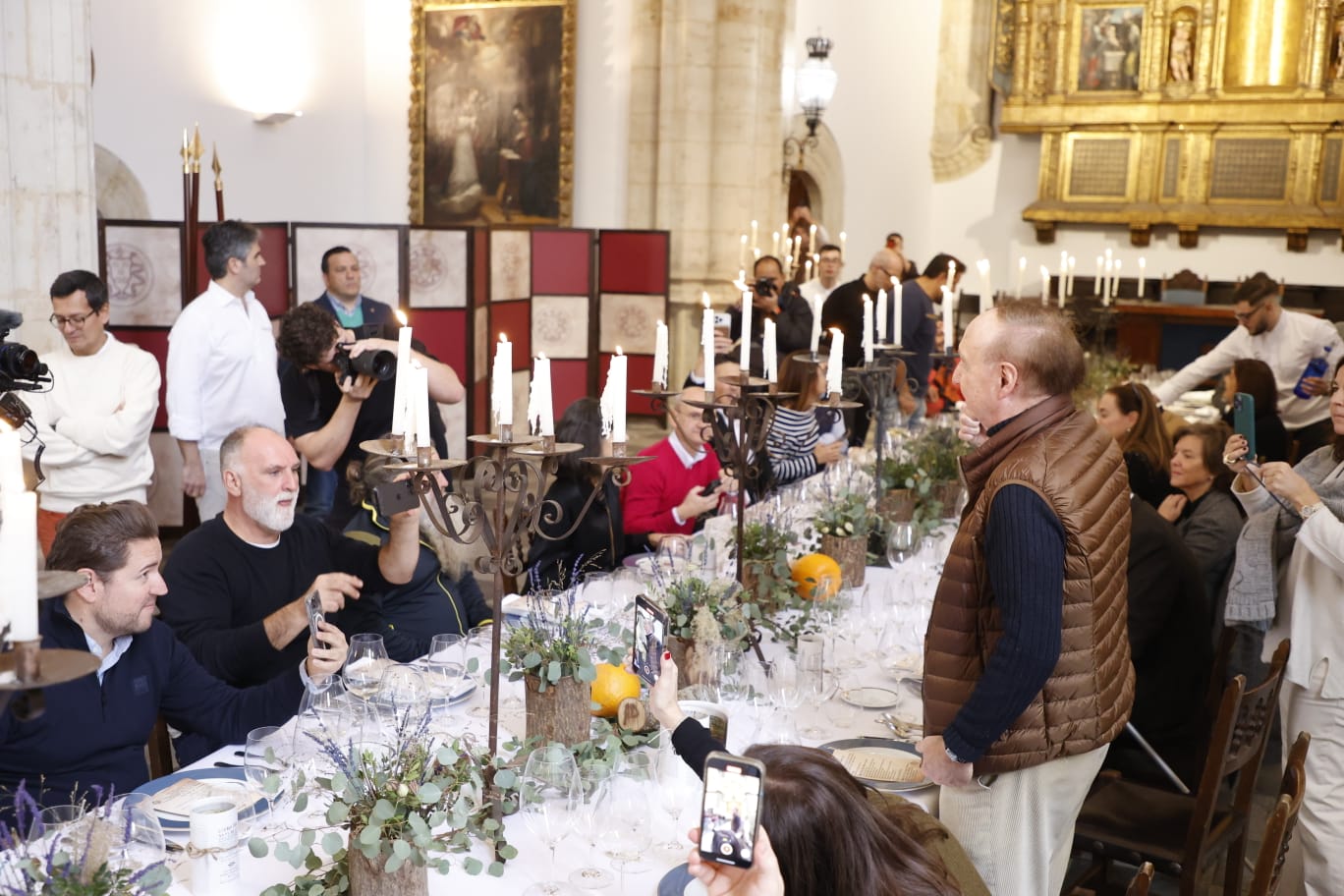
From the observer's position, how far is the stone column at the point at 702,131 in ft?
37.5

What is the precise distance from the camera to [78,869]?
1822 millimetres

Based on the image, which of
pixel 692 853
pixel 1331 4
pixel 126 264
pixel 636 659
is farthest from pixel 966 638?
pixel 1331 4

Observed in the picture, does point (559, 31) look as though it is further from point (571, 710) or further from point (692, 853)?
point (692, 853)

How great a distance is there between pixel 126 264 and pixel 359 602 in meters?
4.38

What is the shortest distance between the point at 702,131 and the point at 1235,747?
9088 millimetres

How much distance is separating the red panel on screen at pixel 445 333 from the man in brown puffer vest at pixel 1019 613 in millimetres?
6473

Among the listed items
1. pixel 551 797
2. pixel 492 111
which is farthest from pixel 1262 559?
pixel 492 111

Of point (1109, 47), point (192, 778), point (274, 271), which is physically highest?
point (1109, 47)

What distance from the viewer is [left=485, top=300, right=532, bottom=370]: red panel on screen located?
970cm

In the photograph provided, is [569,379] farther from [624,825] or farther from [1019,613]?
[624,825]

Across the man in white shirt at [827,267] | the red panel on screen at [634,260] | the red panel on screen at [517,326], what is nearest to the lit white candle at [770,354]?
the red panel on screen at [517,326]

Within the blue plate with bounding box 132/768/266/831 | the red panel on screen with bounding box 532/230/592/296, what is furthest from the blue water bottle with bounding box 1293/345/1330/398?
the blue plate with bounding box 132/768/266/831

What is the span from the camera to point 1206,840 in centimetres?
333

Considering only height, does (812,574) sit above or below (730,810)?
below
